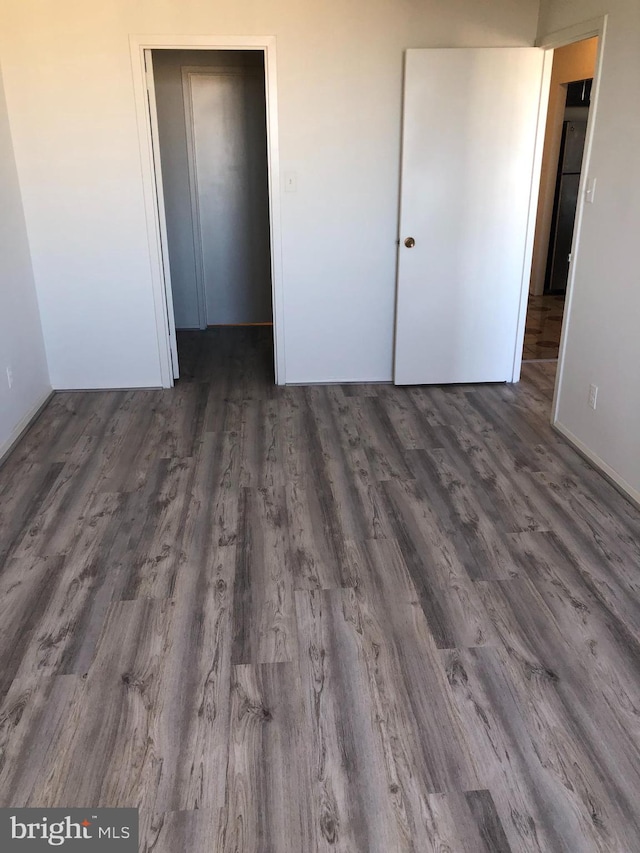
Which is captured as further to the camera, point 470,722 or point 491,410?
point 491,410

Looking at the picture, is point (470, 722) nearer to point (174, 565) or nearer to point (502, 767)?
point (502, 767)

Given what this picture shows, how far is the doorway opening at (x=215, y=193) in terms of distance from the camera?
554 centimetres

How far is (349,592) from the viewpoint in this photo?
2.45 m

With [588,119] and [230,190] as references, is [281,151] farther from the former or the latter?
[230,190]

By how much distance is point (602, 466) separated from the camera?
3.33m

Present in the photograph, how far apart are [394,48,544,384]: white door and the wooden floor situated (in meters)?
0.89

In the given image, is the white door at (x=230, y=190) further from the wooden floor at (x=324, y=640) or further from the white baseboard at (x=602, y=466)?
the white baseboard at (x=602, y=466)

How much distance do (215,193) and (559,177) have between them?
357 cm

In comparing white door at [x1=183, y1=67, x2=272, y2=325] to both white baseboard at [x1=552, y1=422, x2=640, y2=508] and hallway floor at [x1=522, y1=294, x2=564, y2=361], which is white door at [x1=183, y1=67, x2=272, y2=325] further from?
white baseboard at [x1=552, y1=422, x2=640, y2=508]

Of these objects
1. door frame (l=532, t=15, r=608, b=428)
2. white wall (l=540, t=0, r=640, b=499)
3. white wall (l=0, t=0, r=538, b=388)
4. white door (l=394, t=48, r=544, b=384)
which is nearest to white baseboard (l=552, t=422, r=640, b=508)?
white wall (l=540, t=0, r=640, b=499)

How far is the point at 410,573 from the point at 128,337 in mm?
2709

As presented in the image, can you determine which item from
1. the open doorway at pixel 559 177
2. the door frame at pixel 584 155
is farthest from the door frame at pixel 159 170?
the open doorway at pixel 559 177

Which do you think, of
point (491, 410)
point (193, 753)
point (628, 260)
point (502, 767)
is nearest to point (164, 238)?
point (491, 410)

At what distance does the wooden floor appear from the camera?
1.66m
